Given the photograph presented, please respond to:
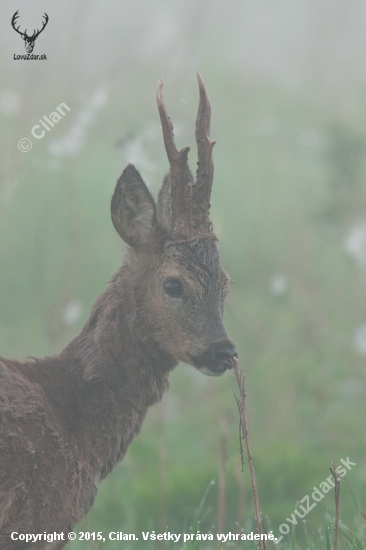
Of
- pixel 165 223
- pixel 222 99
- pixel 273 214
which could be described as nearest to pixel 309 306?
pixel 273 214

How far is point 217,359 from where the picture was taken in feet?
14.9

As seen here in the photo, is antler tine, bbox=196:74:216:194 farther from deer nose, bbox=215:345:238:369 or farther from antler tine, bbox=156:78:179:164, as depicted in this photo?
deer nose, bbox=215:345:238:369

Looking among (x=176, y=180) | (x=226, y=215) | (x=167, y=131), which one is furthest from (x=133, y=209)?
(x=226, y=215)

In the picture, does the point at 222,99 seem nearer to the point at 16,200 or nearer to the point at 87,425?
the point at 16,200

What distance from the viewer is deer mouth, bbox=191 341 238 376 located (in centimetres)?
451

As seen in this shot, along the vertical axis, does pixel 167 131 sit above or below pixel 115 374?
above

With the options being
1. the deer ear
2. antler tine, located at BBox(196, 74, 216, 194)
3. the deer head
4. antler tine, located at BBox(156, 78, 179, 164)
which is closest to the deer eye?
the deer head

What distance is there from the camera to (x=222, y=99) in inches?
695

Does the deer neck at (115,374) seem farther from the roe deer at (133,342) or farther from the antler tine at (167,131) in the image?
the antler tine at (167,131)

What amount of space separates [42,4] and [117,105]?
3.25 m

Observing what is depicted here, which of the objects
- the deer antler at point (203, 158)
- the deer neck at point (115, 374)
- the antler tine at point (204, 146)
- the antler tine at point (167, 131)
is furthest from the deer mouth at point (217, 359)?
the antler tine at point (167, 131)

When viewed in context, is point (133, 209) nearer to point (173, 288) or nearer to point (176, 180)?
point (176, 180)

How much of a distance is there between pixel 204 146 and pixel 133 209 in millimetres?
511

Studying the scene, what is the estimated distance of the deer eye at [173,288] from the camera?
4695mm
